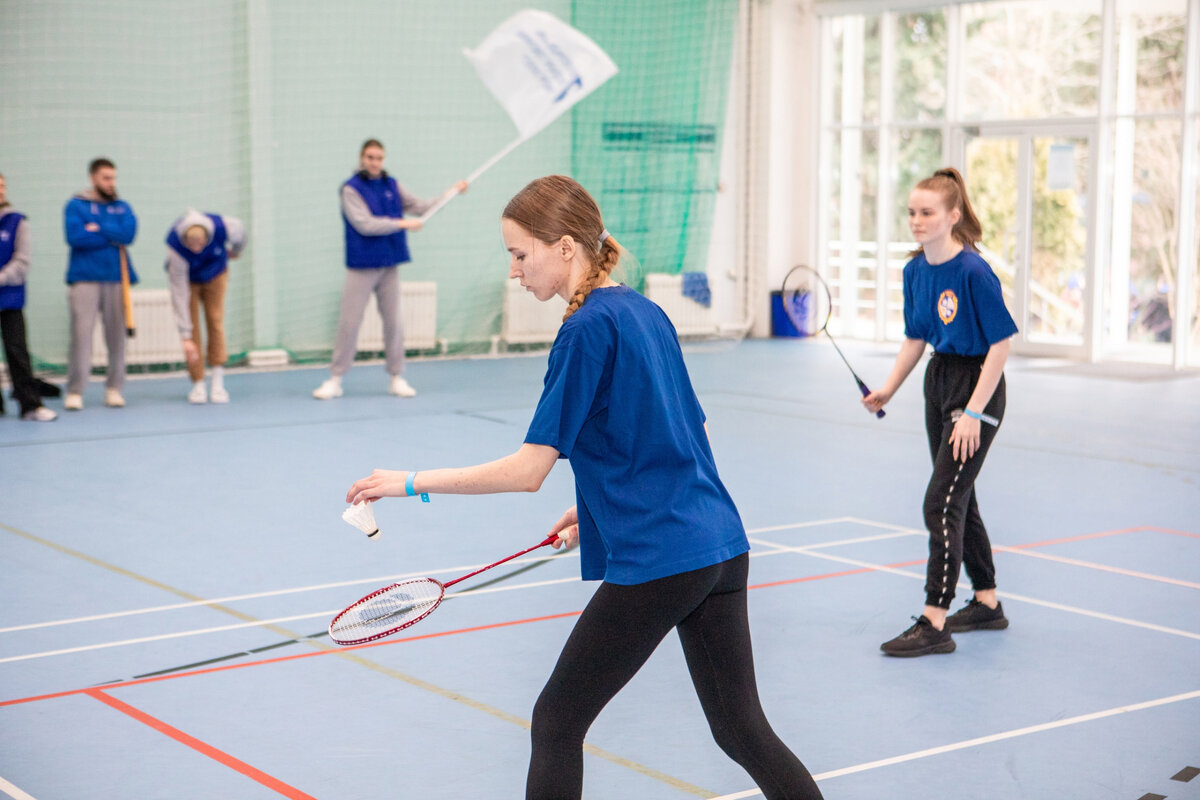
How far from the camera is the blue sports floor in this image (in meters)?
3.92

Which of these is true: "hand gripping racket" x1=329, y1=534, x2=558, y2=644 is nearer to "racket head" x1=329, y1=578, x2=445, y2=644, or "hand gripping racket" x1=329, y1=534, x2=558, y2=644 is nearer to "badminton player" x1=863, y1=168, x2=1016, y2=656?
"racket head" x1=329, y1=578, x2=445, y2=644

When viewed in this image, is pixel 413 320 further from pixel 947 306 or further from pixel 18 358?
pixel 947 306

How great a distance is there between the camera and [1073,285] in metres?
16.3

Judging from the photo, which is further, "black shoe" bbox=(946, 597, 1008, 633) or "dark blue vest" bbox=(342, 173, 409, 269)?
"dark blue vest" bbox=(342, 173, 409, 269)

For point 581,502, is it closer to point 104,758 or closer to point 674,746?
point 674,746

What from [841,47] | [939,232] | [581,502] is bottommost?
[581,502]

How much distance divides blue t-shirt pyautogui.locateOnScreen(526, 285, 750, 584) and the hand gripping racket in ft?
1.31

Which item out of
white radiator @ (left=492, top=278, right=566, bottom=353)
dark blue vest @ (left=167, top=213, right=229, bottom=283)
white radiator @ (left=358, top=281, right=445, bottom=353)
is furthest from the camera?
white radiator @ (left=492, top=278, right=566, bottom=353)

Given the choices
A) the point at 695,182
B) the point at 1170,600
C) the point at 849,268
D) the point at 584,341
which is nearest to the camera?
the point at 584,341

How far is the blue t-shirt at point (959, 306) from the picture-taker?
16.0 ft

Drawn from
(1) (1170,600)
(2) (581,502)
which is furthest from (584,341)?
(1) (1170,600)

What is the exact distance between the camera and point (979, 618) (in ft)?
17.5

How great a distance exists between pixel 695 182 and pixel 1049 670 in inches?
520

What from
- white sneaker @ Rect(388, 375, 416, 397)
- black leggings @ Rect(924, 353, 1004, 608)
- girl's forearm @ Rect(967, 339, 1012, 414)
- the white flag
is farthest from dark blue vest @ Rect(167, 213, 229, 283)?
girl's forearm @ Rect(967, 339, 1012, 414)
